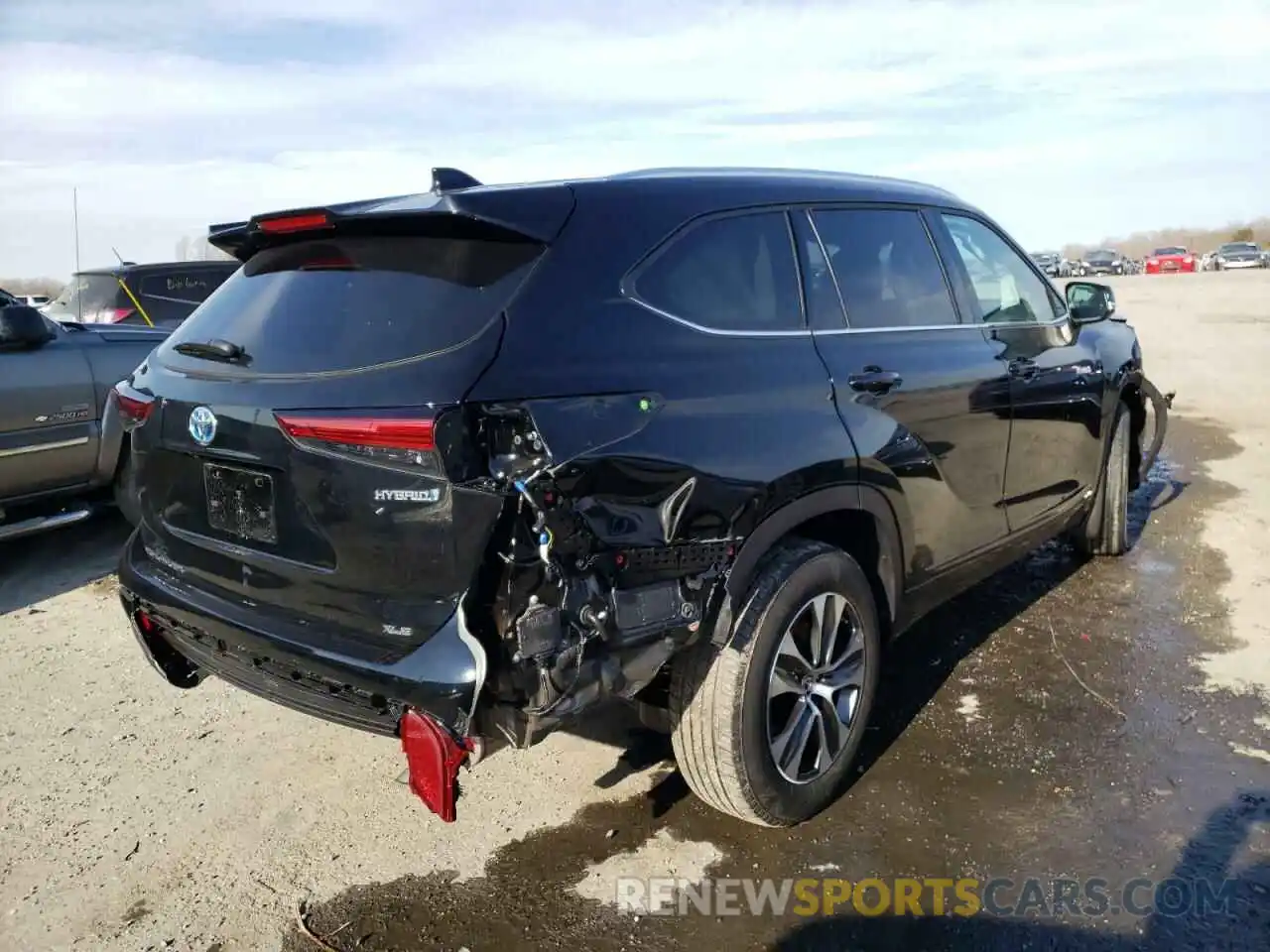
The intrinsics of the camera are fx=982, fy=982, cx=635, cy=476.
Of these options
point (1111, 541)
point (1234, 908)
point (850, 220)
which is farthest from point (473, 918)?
point (1111, 541)

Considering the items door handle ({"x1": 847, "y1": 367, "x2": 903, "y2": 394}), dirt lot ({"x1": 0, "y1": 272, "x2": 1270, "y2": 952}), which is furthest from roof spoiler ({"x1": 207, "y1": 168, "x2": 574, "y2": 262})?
dirt lot ({"x1": 0, "y1": 272, "x2": 1270, "y2": 952})

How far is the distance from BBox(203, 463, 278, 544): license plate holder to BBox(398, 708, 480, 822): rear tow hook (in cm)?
64

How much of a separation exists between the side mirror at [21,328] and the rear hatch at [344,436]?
323 centimetres

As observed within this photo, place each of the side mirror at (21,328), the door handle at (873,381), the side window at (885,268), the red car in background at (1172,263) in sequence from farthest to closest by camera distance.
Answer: the red car in background at (1172,263)
the side mirror at (21,328)
the side window at (885,268)
the door handle at (873,381)

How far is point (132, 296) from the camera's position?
8.73 metres

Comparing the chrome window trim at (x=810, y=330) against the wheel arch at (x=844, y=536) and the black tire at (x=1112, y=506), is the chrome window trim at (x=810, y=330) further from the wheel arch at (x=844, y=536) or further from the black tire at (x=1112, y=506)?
the black tire at (x=1112, y=506)

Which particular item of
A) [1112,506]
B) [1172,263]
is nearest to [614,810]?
[1112,506]

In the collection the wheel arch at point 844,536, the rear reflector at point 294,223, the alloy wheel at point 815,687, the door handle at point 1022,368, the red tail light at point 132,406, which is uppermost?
the rear reflector at point 294,223

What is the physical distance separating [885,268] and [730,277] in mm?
860

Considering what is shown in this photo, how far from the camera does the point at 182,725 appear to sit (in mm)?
3799

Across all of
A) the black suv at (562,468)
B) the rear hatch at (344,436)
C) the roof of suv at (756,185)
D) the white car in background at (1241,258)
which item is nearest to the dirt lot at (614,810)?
the black suv at (562,468)

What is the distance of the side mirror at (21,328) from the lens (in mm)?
5371

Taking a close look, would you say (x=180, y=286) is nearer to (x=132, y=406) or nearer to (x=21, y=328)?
(x=21, y=328)

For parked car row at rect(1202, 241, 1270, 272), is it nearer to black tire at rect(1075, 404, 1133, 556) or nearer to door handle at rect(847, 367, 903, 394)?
black tire at rect(1075, 404, 1133, 556)
